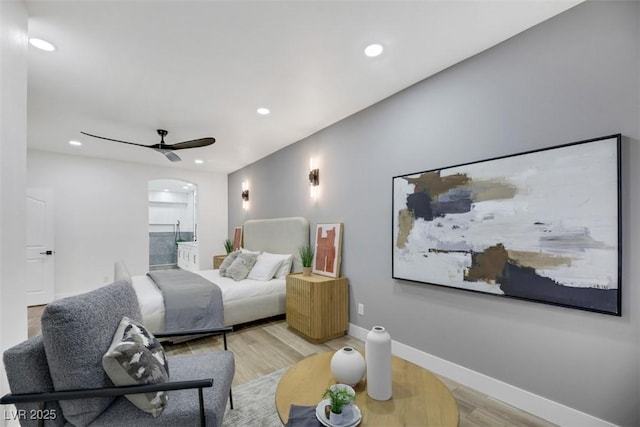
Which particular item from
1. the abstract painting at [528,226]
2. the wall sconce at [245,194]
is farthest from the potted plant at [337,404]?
the wall sconce at [245,194]

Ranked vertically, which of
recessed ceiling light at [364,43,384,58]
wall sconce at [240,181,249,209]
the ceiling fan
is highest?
recessed ceiling light at [364,43,384,58]

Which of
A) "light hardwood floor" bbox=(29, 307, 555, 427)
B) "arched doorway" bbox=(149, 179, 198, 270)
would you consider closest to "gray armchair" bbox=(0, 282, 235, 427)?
"light hardwood floor" bbox=(29, 307, 555, 427)

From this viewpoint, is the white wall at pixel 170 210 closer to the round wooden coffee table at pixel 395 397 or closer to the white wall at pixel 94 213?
the white wall at pixel 94 213

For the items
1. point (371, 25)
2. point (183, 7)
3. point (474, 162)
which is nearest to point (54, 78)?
point (183, 7)

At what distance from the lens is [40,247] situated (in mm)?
4777

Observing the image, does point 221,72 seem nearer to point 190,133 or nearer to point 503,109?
point 190,133

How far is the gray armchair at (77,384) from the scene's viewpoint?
3.92 feet

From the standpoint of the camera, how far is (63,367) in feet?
3.99

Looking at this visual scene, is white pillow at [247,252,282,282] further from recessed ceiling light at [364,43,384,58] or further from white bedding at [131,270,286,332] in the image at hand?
recessed ceiling light at [364,43,384,58]

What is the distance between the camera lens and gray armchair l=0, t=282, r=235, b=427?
1195mm

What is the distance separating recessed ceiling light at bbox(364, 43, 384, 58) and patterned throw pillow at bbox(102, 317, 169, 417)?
2.44 meters

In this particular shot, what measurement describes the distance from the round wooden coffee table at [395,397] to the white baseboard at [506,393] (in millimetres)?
891

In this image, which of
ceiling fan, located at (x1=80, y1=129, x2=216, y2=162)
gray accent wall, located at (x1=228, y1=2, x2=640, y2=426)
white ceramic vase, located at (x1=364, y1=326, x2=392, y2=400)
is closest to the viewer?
white ceramic vase, located at (x1=364, y1=326, x2=392, y2=400)

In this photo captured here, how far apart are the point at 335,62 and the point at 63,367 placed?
8.41 ft
